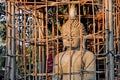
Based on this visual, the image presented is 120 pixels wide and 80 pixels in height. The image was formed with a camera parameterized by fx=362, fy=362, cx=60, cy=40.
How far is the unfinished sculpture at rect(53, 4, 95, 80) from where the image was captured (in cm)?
607

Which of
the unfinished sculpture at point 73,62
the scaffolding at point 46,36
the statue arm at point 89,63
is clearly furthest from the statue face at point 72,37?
the statue arm at point 89,63

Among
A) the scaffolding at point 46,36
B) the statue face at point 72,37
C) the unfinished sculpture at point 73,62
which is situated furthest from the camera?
the statue face at point 72,37

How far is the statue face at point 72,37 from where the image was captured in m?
6.31

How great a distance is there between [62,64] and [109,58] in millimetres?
895

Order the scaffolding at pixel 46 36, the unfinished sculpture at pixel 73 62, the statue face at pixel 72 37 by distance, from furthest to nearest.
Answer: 1. the statue face at pixel 72 37
2. the unfinished sculpture at pixel 73 62
3. the scaffolding at pixel 46 36

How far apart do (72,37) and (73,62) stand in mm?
432

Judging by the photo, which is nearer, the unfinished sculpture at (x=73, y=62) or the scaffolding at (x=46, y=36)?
the scaffolding at (x=46, y=36)

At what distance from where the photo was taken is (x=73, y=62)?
6172mm

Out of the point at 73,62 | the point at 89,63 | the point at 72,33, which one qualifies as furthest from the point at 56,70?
the point at 72,33

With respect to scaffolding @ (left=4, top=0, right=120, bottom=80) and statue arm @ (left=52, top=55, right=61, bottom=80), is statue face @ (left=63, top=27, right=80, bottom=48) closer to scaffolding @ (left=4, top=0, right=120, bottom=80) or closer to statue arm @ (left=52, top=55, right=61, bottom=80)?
scaffolding @ (left=4, top=0, right=120, bottom=80)

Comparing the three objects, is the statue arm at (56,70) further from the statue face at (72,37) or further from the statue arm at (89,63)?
the statue arm at (89,63)

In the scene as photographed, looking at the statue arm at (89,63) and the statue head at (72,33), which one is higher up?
the statue head at (72,33)

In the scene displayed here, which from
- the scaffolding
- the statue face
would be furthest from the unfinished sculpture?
the scaffolding

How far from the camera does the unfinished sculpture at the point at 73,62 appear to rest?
607 cm
